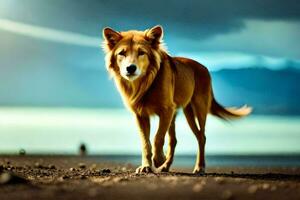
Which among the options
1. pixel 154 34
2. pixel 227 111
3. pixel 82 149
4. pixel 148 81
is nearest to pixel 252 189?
pixel 148 81

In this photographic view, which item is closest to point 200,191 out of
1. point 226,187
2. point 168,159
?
point 226,187

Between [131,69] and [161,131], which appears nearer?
[131,69]

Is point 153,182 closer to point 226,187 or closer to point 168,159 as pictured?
point 226,187

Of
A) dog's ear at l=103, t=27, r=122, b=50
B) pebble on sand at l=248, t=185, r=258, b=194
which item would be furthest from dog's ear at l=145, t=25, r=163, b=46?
pebble on sand at l=248, t=185, r=258, b=194

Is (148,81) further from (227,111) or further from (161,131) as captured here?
(227,111)

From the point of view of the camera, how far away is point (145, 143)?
10.2m

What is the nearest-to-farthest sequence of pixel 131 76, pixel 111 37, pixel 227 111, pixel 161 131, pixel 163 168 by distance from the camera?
pixel 131 76, pixel 161 131, pixel 111 37, pixel 163 168, pixel 227 111

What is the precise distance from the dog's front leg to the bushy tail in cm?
248

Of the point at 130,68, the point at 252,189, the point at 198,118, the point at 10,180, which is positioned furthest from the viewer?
the point at 198,118

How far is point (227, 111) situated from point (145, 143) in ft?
9.81

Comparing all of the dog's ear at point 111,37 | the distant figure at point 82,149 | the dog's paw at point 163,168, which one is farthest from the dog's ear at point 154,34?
the distant figure at point 82,149

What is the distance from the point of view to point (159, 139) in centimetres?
1003

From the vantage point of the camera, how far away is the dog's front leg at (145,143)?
9.95 metres

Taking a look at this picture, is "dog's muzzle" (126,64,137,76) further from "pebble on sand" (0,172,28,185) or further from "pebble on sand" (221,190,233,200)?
"pebble on sand" (221,190,233,200)
